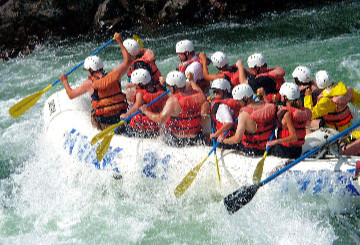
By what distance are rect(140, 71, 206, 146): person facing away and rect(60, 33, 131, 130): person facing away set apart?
681 millimetres

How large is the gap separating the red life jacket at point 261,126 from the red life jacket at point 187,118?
63 cm

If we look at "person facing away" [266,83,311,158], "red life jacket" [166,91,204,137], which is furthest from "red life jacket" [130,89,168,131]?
"person facing away" [266,83,311,158]

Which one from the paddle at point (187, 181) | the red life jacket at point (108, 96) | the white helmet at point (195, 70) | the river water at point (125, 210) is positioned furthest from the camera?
the white helmet at point (195, 70)

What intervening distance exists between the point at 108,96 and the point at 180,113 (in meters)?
1.21

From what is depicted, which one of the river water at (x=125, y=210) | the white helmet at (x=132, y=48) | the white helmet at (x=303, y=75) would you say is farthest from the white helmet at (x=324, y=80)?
the white helmet at (x=132, y=48)

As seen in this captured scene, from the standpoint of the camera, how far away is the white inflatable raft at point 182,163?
477 centimetres

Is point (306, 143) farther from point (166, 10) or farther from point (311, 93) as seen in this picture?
point (166, 10)

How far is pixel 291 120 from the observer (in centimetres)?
484

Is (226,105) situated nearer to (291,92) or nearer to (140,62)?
(291,92)

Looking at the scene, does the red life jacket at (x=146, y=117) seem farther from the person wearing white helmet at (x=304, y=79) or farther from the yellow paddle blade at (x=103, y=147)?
the person wearing white helmet at (x=304, y=79)

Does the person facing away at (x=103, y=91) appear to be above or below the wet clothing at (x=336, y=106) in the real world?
above

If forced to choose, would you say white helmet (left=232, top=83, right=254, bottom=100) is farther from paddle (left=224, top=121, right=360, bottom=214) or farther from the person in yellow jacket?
the person in yellow jacket

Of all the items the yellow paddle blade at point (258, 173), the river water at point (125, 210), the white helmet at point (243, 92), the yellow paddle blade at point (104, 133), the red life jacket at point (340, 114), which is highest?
the white helmet at point (243, 92)

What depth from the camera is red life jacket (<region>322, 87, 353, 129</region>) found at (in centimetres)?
538
